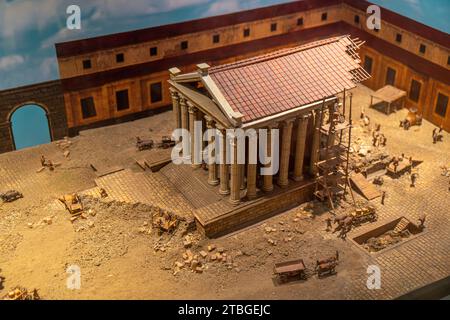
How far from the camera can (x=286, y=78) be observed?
34531 mm

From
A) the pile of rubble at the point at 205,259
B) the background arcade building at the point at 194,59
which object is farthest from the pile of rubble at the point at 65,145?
the pile of rubble at the point at 205,259

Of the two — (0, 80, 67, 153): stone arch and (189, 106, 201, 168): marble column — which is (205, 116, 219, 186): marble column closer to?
(189, 106, 201, 168): marble column

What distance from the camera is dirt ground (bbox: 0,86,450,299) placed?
30875 millimetres

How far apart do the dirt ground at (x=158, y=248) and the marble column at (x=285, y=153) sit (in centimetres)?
225

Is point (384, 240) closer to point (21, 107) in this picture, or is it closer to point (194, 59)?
point (194, 59)

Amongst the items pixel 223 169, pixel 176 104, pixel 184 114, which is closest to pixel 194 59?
pixel 176 104

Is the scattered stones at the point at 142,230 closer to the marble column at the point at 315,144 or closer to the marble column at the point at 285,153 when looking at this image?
the marble column at the point at 285,153

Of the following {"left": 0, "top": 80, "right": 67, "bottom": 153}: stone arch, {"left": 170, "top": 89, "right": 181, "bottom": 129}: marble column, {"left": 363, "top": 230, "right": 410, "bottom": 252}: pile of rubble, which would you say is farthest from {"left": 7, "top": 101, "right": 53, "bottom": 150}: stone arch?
{"left": 363, "top": 230, "right": 410, "bottom": 252}: pile of rubble

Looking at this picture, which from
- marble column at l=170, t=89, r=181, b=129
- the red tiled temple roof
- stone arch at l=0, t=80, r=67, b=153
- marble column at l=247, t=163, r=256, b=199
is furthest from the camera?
stone arch at l=0, t=80, r=67, b=153

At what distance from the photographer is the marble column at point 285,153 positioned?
3400 centimetres

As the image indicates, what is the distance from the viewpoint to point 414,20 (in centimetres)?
4484

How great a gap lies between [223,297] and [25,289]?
11049mm

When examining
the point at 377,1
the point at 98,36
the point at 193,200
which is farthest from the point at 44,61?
the point at 377,1

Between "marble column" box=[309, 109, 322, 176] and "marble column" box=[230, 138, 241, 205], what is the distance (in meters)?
5.70
